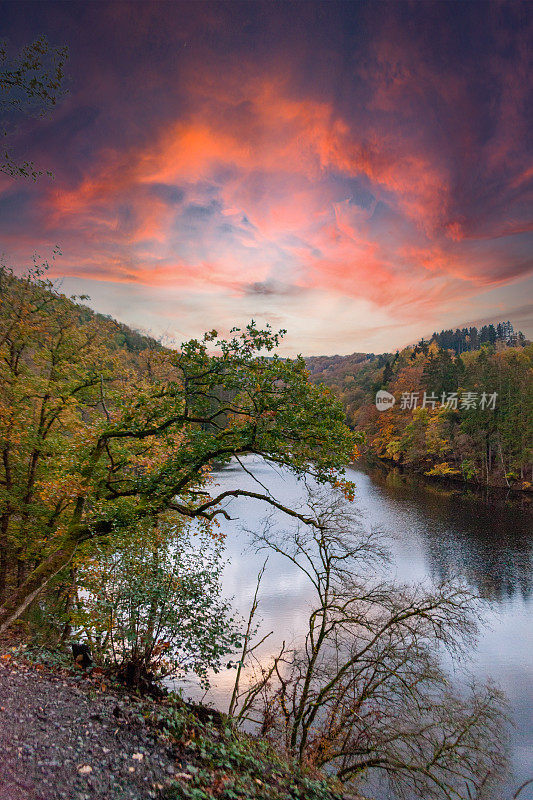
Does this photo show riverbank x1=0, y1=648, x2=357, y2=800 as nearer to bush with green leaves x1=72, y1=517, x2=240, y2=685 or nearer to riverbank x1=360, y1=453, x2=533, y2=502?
bush with green leaves x1=72, y1=517, x2=240, y2=685

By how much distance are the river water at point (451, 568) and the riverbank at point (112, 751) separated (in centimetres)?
429

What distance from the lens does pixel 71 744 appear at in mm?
4289

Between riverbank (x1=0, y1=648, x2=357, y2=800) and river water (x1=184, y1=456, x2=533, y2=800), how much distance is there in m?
4.29

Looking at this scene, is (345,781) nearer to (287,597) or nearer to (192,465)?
(192,465)

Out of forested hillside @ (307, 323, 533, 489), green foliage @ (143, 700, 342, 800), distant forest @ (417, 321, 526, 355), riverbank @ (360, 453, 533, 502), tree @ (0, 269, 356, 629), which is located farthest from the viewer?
distant forest @ (417, 321, 526, 355)

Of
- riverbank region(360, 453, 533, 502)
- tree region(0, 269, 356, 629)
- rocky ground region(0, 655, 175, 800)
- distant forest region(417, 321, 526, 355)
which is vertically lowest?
riverbank region(360, 453, 533, 502)

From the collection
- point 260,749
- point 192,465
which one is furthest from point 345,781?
point 192,465

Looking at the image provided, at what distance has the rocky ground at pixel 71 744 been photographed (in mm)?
3639

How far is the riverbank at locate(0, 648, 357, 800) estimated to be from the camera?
375 centimetres

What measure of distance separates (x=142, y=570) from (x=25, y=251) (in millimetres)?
12430

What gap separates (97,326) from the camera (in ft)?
47.6

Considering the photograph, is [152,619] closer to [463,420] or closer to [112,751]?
[112,751]

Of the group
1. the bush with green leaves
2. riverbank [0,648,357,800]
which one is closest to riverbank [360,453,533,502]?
the bush with green leaves

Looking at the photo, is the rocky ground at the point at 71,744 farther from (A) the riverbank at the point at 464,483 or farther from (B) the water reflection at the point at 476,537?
(A) the riverbank at the point at 464,483
